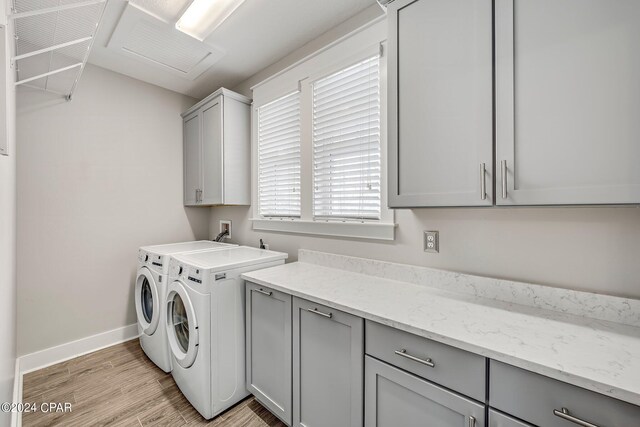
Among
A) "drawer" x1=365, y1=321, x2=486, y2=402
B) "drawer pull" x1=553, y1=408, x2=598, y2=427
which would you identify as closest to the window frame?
"drawer" x1=365, y1=321, x2=486, y2=402

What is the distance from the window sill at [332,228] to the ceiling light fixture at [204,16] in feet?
5.04

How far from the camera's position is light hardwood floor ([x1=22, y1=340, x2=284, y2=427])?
1.67m

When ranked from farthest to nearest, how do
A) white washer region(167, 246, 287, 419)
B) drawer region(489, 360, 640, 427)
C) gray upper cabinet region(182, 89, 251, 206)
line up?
gray upper cabinet region(182, 89, 251, 206)
white washer region(167, 246, 287, 419)
drawer region(489, 360, 640, 427)

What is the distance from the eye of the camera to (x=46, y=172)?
2.27 metres

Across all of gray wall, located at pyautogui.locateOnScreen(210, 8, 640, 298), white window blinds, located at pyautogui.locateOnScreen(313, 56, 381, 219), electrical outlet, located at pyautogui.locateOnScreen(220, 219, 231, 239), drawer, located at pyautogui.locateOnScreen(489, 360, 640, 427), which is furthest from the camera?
electrical outlet, located at pyautogui.locateOnScreen(220, 219, 231, 239)

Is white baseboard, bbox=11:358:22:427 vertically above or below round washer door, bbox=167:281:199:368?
below

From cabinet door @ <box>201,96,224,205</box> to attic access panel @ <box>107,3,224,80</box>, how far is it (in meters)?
0.35

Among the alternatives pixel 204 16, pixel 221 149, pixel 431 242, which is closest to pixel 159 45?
pixel 204 16

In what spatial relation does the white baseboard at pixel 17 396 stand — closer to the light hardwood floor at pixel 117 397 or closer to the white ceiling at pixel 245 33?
the light hardwood floor at pixel 117 397

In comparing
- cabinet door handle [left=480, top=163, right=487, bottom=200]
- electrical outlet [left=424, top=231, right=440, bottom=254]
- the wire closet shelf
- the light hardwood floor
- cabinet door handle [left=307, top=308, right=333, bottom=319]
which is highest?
the wire closet shelf

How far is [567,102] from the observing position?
947mm

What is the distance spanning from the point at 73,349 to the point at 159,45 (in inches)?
106

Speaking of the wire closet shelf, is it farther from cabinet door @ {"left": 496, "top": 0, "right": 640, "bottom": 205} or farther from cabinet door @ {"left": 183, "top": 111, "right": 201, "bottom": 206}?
cabinet door @ {"left": 496, "top": 0, "right": 640, "bottom": 205}

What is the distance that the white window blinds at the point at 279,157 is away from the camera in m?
→ 2.32
